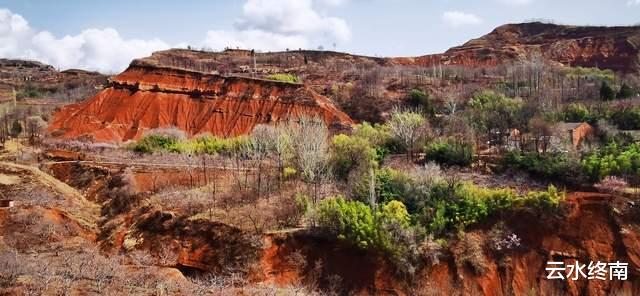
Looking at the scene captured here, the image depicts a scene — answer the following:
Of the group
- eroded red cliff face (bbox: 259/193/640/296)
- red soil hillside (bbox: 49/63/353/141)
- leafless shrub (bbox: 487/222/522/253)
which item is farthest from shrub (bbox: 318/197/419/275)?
red soil hillside (bbox: 49/63/353/141)

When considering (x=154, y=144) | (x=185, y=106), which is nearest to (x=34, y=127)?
(x=185, y=106)

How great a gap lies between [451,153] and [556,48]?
61654 mm

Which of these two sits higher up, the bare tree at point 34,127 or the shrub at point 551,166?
the bare tree at point 34,127

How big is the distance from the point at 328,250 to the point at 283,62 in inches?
2525

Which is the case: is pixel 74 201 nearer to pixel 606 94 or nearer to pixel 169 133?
pixel 169 133

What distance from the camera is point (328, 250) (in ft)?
69.0

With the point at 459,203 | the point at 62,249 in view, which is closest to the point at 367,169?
the point at 459,203

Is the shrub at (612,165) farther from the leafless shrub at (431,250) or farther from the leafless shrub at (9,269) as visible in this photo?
the leafless shrub at (9,269)

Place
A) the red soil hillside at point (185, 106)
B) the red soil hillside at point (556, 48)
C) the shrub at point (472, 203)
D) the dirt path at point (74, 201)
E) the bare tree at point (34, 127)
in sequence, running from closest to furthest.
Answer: the shrub at point (472, 203), the dirt path at point (74, 201), the bare tree at point (34, 127), the red soil hillside at point (185, 106), the red soil hillside at point (556, 48)

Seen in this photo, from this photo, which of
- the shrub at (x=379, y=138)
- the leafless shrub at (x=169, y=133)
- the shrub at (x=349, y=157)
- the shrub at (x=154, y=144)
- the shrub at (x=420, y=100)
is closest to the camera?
the shrub at (x=349, y=157)

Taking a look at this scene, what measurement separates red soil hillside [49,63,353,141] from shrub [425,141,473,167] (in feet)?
41.2

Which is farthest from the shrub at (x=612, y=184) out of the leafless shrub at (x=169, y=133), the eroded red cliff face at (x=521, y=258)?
the leafless shrub at (x=169, y=133)

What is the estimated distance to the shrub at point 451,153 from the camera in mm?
29938

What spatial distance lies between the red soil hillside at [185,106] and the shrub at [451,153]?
41.2 feet
